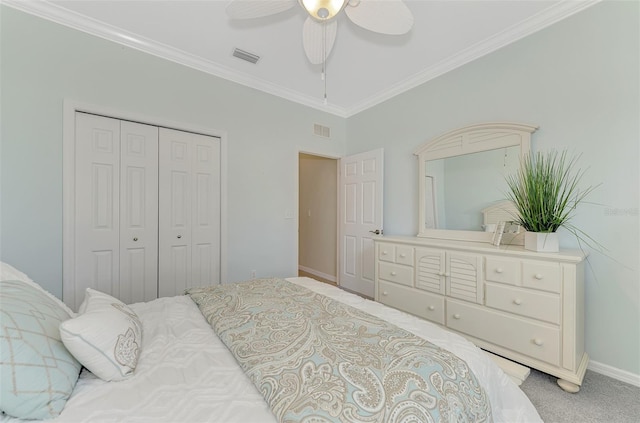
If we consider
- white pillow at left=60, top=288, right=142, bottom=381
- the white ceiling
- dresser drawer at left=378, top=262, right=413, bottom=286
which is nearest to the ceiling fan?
the white ceiling

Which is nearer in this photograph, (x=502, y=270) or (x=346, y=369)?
(x=346, y=369)

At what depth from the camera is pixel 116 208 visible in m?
2.37

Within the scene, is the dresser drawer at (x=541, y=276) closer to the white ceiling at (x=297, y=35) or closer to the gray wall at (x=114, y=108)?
the white ceiling at (x=297, y=35)

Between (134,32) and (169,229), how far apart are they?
1.83 m

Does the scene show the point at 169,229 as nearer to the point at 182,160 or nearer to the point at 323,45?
the point at 182,160

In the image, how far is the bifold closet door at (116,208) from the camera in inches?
87.8

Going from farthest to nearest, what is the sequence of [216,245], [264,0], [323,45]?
[216,245], [323,45], [264,0]

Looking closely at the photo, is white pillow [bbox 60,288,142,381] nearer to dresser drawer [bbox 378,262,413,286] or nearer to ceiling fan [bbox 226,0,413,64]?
ceiling fan [bbox 226,0,413,64]

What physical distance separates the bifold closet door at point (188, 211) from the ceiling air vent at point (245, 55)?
2.92 feet

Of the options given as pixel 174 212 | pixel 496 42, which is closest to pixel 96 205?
pixel 174 212

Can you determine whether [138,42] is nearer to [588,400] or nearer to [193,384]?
[193,384]

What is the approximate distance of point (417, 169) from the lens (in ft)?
10.2

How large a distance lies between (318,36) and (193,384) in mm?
2168

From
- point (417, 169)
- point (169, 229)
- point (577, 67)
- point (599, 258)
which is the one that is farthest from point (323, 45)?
point (599, 258)
